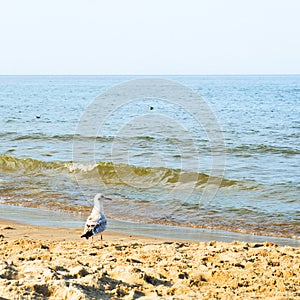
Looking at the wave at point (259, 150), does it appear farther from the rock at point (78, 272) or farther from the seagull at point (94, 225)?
the rock at point (78, 272)

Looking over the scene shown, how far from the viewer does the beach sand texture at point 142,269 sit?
193 inches

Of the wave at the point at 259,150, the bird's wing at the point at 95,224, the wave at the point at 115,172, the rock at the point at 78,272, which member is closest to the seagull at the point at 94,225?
the bird's wing at the point at 95,224

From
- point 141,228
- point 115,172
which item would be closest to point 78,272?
point 141,228

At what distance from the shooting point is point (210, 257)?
674cm

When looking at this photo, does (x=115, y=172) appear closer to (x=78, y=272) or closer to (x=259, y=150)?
(x=259, y=150)

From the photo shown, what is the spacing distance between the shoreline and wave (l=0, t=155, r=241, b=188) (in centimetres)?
392

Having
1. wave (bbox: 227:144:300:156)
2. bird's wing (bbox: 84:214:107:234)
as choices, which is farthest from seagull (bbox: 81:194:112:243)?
wave (bbox: 227:144:300:156)

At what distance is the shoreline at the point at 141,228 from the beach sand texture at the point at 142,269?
941 mm

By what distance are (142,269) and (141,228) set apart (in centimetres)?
378

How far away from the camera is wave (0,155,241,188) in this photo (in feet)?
46.9

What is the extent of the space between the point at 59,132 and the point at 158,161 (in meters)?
9.23

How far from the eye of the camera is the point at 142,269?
19.6 ft

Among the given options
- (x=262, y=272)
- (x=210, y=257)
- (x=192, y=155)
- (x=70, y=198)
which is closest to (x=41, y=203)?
(x=70, y=198)

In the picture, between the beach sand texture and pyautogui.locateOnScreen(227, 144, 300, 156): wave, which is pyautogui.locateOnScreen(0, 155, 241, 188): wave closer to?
pyautogui.locateOnScreen(227, 144, 300, 156): wave
